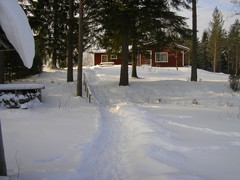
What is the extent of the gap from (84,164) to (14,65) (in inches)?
686

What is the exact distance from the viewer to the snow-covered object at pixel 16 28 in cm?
339

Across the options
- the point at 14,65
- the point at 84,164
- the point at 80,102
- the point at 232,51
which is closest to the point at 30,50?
the point at 84,164

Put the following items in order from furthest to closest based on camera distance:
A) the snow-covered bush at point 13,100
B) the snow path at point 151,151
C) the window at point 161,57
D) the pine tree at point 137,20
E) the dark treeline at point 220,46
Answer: the dark treeline at point 220,46
the window at point 161,57
the pine tree at point 137,20
the snow-covered bush at point 13,100
the snow path at point 151,151

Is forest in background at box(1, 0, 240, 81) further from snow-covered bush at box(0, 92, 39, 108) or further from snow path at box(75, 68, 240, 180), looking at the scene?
snow path at box(75, 68, 240, 180)

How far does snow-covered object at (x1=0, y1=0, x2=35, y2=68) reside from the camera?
11.1 feet

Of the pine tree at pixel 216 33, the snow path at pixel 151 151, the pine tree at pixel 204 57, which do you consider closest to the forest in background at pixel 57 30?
the pine tree at pixel 216 33

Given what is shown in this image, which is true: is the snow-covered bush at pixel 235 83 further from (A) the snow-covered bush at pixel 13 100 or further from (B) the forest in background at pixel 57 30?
(A) the snow-covered bush at pixel 13 100

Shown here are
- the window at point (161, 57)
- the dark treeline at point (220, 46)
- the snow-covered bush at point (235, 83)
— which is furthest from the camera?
the dark treeline at point (220, 46)

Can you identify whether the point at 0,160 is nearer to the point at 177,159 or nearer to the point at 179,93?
the point at 177,159

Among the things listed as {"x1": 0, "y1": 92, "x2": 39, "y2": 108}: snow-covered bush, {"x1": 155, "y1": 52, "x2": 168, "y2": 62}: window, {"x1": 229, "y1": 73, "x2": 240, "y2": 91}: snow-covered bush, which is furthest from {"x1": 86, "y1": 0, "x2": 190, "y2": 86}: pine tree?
{"x1": 155, "y1": 52, "x2": 168, "y2": 62}: window

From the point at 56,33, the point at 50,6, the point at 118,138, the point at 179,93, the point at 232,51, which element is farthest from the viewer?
the point at 232,51

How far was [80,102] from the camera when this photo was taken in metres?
13.7

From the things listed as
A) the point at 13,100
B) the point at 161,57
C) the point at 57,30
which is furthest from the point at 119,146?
the point at 161,57

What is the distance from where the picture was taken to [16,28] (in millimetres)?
3469
